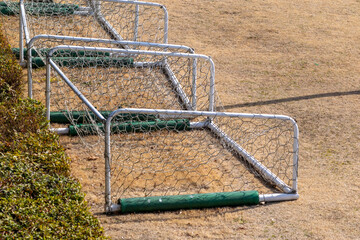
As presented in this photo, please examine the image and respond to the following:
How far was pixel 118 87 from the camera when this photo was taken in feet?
28.3

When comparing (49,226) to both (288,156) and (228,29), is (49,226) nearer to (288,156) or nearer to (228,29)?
(288,156)

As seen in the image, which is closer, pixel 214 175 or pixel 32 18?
pixel 214 175

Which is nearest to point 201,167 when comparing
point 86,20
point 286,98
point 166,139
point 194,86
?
point 166,139

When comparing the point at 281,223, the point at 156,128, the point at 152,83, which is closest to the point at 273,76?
the point at 152,83

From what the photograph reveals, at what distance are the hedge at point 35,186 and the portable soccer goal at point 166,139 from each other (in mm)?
618

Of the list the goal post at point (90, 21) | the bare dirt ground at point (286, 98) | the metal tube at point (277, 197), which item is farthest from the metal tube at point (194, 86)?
the goal post at point (90, 21)

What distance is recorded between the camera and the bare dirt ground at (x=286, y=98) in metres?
5.49

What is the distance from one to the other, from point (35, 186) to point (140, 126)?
3.02 meters

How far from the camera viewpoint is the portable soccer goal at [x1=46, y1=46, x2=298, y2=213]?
579cm

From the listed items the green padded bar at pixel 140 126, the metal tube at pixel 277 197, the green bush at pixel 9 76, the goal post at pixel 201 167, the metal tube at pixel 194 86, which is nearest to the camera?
the goal post at pixel 201 167

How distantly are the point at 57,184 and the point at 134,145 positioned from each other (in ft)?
8.36

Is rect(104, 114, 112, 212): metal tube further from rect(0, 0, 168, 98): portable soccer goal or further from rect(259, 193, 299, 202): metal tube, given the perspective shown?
rect(0, 0, 168, 98): portable soccer goal

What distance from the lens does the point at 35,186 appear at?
4.40 meters

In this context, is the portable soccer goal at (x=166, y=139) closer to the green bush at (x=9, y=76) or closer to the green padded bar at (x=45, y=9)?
the green bush at (x=9, y=76)
